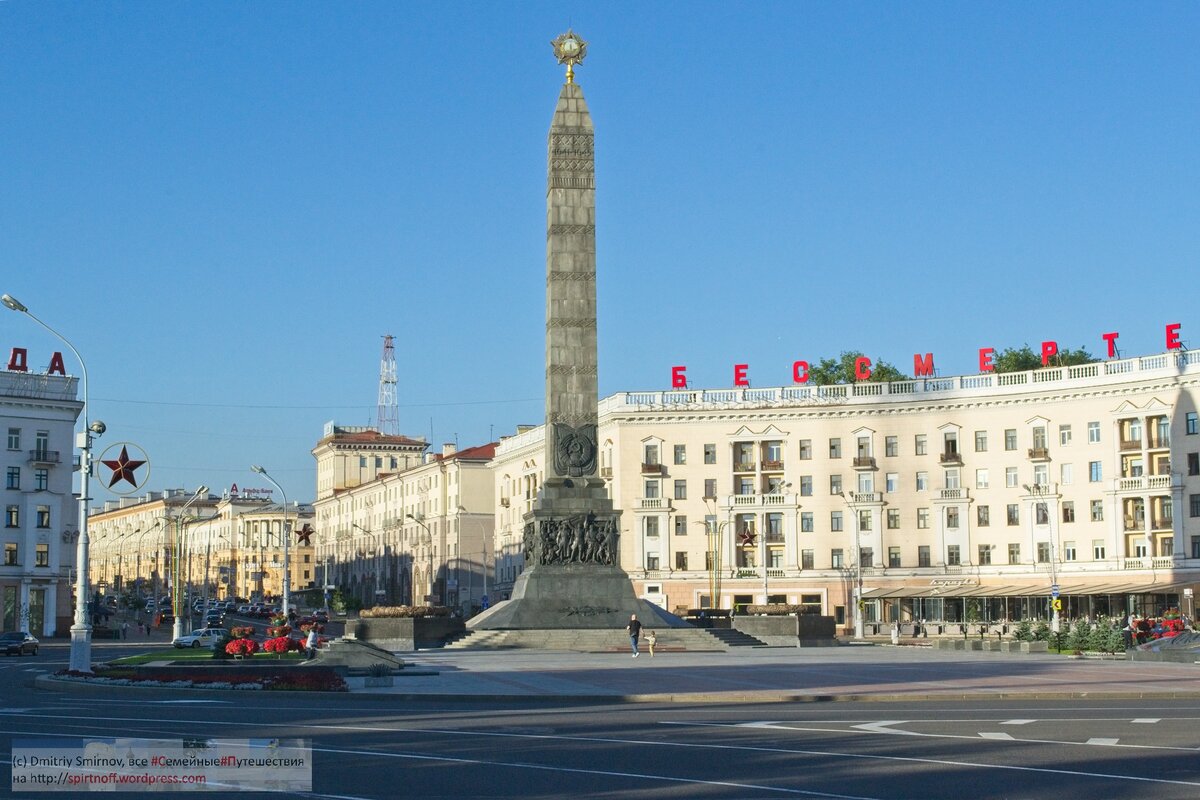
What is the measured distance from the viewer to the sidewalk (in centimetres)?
2973

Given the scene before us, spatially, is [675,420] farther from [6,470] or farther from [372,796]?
[372,796]

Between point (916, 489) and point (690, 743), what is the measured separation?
79410mm

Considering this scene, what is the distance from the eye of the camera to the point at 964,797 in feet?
48.7

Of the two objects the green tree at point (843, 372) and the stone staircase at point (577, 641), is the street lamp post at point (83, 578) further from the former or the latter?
the green tree at point (843, 372)

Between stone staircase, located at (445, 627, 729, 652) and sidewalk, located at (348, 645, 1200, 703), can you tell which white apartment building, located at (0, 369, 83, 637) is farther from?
sidewalk, located at (348, 645, 1200, 703)

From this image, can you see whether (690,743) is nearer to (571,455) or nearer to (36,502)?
(571,455)

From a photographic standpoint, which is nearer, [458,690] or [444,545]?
[458,690]

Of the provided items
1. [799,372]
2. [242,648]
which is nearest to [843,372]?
[799,372]

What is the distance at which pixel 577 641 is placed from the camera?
2004 inches

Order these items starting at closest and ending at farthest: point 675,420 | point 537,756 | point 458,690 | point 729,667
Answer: point 537,756, point 458,690, point 729,667, point 675,420

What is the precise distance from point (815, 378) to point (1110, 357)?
87.2 ft

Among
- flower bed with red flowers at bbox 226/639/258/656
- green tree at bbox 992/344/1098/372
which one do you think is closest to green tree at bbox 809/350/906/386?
green tree at bbox 992/344/1098/372

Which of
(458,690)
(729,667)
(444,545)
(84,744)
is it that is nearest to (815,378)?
(444,545)

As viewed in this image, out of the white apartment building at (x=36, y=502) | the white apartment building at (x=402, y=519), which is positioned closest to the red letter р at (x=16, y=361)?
the white apartment building at (x=36, y=502)
